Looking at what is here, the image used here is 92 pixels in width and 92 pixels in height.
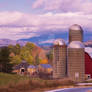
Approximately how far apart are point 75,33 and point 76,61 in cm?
478

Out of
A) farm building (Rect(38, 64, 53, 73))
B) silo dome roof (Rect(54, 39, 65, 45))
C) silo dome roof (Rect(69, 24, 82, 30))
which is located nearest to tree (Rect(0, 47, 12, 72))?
silo dome roof (Rect(54, 39, 65, 45))

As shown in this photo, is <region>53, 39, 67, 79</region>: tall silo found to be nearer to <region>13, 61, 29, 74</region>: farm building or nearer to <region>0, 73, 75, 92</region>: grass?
<region>0, 73, 75, 92</region>: grass

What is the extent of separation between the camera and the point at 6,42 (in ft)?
224

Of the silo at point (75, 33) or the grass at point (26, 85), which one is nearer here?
the grass at point (26, 85)

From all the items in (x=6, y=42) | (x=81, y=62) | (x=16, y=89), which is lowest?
(x=16, y=89)

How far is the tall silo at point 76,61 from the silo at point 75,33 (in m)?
1.88

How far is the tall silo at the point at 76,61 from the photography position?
43.8m

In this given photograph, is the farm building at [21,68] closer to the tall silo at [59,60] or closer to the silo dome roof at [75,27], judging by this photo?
the tall silo at [59,60]

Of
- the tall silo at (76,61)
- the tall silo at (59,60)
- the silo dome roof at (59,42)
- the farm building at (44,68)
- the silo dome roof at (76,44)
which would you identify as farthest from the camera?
the farm building at (44,68)

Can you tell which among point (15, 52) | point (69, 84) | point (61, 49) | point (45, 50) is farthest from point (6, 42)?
point (69, 84)

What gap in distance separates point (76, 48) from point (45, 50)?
1068cm

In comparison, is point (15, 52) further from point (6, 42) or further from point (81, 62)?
point (81, 62)

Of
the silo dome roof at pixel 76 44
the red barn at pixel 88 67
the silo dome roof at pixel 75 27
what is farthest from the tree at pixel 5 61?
the red barn at pixel 88 67

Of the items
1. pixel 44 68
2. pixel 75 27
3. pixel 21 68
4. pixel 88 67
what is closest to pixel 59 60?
pixel 75 27
